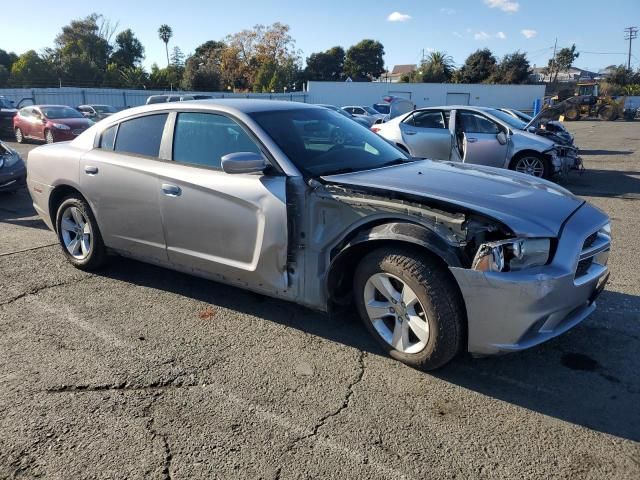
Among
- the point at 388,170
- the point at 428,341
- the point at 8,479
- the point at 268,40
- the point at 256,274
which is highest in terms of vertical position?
the point at 268,40

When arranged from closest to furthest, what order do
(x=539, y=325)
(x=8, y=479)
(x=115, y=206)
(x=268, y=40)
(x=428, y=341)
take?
1. (x=8, y=479)
2. (x=539, y=325)
3. (x=428, y=341)
4. (x=115, y=206)
5. (x=268, y=40)

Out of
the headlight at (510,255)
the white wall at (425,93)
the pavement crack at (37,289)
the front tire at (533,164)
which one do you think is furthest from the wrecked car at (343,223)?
the white wall at (425,93)

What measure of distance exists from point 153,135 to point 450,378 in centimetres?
309

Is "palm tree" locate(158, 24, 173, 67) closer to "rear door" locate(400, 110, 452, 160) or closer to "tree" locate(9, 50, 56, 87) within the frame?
"tree" locate(9, 50, 56, 87)

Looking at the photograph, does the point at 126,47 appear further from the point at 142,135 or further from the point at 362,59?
the point at 142,135

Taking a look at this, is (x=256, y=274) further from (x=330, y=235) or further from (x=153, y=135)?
(x=153, y=135)

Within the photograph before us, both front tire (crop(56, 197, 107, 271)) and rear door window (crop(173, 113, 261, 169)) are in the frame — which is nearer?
rear door window (crop(173, 113, 261, 169))

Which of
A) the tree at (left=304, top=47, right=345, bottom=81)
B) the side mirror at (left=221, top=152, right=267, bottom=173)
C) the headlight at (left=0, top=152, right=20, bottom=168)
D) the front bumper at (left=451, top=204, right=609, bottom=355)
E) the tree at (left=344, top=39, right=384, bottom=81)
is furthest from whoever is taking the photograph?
the tree at (left=344, top=39, right=384, bottom=81)

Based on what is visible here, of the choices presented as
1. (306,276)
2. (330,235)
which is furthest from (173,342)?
(330,235)

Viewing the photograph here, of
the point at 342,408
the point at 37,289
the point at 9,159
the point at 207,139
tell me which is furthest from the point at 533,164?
the point at 9,159

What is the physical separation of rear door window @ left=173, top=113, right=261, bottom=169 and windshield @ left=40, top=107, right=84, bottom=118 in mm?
16165

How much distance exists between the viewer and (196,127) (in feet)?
13.7

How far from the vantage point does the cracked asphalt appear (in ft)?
8.11

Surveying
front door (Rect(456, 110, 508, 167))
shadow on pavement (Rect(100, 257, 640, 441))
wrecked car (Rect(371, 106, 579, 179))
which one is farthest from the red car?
shadow on pavement (Rect(100, 257, 640, 441))
